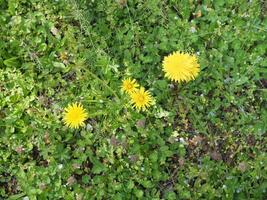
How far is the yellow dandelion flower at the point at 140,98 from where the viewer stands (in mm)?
3686

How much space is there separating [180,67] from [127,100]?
1.55 ft

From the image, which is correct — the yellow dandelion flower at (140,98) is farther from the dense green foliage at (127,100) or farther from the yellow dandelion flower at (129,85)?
the dense green foliage at (127,100)

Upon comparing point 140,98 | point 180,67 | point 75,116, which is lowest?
point 75,116

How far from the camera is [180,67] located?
3.64 meters

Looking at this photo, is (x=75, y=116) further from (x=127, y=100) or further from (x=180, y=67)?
(x=180, y=67)

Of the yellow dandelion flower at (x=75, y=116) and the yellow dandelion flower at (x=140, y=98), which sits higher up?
the yellow dandelion flower at (x=140, y=98)

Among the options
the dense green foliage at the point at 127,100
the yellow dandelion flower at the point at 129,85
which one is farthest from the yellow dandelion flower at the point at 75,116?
the yellow dandelion flower at the point at 129,85

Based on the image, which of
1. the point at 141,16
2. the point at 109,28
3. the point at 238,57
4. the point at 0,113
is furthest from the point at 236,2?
the point at 0,113

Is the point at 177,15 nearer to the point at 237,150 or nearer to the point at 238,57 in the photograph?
the point at 238,57

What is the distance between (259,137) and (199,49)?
82 centimetres

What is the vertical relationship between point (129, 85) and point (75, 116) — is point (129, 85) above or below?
above

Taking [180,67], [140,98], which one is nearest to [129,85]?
[140,98]

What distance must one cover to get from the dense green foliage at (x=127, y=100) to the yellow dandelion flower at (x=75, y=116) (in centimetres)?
14

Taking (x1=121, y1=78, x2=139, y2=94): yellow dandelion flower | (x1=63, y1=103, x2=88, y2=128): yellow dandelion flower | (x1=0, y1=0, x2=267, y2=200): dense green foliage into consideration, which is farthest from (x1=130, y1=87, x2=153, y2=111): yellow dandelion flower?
(x1=63, y1=103, x2=88, y2=128): yellow dandelion flower
